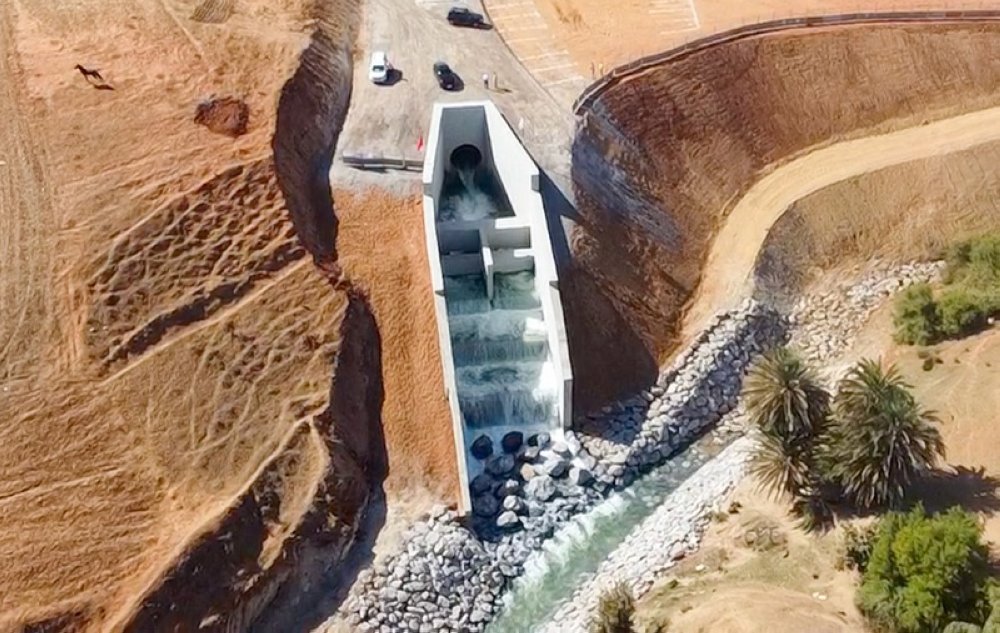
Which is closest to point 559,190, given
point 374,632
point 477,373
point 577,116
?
point 577,116

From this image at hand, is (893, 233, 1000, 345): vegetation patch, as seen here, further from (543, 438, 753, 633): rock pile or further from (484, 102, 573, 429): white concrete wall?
(484, 102, 573, 429): white concrete wall

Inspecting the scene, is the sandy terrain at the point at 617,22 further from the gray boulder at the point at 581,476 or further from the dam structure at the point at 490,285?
the gray boulder at the point at 581,476

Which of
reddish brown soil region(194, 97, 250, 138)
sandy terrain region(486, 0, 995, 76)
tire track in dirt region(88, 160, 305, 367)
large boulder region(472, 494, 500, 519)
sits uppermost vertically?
sandy terrain region(486, 0, 995, 76)

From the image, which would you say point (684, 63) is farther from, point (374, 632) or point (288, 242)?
point (374, 632)

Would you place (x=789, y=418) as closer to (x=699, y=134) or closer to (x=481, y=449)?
(x=481, y=449)

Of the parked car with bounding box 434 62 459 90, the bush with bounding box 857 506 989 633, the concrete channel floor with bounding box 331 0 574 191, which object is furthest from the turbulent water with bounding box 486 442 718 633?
the parked car with bounding box 434 62 459 90

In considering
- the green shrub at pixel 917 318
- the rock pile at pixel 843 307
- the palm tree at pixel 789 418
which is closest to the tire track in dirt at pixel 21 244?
the palm tree at pixel 789 418
